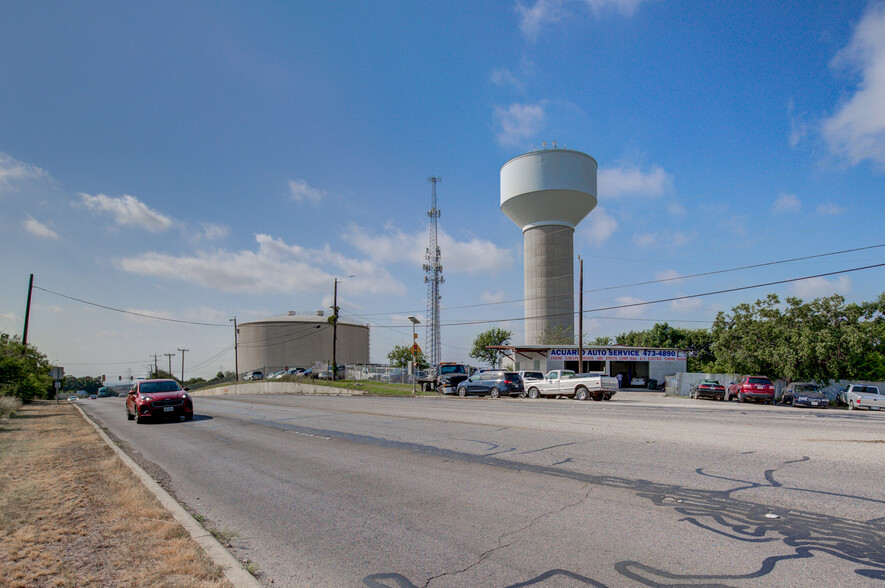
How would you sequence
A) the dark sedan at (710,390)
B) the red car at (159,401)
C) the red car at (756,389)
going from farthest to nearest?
the dark sedan at (710,390) → the red car at (756,389) → the red car at (159,401)

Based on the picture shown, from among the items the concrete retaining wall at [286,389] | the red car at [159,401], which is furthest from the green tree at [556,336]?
the red car at [159,401]

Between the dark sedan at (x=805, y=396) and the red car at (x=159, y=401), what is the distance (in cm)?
3483

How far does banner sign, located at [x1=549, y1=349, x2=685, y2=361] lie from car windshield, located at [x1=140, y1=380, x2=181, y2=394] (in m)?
38.6

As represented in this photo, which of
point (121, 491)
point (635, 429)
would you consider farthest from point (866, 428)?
point (121, 491)

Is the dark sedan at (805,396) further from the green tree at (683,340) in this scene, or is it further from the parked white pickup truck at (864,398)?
the green tree at (683,340)

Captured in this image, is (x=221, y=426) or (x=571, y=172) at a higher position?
(x=571, y=172)

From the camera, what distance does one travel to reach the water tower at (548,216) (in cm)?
6650

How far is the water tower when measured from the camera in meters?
66.5

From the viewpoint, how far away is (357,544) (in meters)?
4.95

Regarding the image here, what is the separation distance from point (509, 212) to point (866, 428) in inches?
2474

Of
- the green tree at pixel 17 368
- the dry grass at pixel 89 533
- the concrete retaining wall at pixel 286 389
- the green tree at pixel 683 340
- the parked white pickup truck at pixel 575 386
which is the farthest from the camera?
the green tree at pixel 683 340

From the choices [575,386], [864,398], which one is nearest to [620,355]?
[864,398]

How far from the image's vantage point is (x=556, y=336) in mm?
70000

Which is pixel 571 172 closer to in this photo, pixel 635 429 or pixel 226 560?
pixel 635 429
